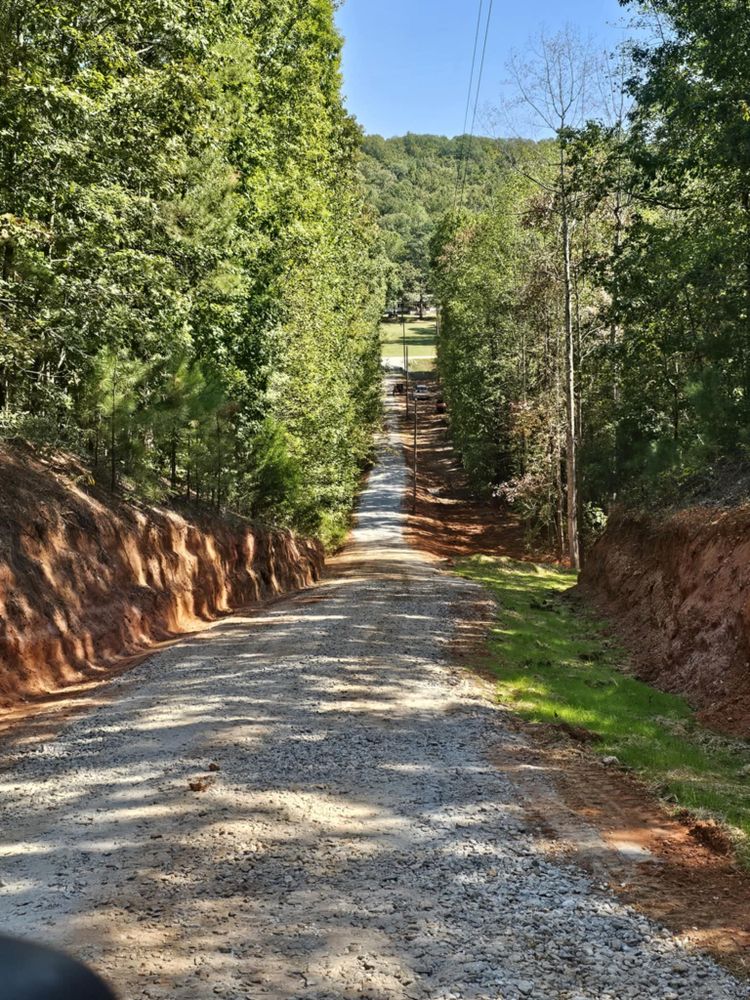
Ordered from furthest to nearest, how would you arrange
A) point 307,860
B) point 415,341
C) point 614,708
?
point 415,341
point 614,708
point 307,860

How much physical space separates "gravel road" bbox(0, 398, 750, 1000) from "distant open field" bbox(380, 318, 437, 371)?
9641 centimetres

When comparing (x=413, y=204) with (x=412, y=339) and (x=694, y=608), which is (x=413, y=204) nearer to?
(x=412, y=339)

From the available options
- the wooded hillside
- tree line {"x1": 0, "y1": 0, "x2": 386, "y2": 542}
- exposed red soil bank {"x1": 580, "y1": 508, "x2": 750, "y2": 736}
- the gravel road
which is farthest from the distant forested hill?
the gravel road

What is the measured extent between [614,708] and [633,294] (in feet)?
38.7

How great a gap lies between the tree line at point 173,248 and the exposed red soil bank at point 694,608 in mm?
9887

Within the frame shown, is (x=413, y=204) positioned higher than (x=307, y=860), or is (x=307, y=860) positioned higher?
(x=413, y=204)

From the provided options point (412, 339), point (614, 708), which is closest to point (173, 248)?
point (614, 708)

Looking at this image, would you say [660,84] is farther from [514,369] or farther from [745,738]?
[514,369]

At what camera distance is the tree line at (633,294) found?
15.1 m

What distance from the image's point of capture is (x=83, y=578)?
12.7 metres

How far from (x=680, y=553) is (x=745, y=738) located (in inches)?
204

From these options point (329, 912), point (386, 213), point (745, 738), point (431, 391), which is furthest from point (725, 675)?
point (386, 213)

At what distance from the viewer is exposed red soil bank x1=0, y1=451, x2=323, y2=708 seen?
10.7 metres

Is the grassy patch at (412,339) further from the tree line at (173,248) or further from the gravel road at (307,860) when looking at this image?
the gravel road at (307,860)
